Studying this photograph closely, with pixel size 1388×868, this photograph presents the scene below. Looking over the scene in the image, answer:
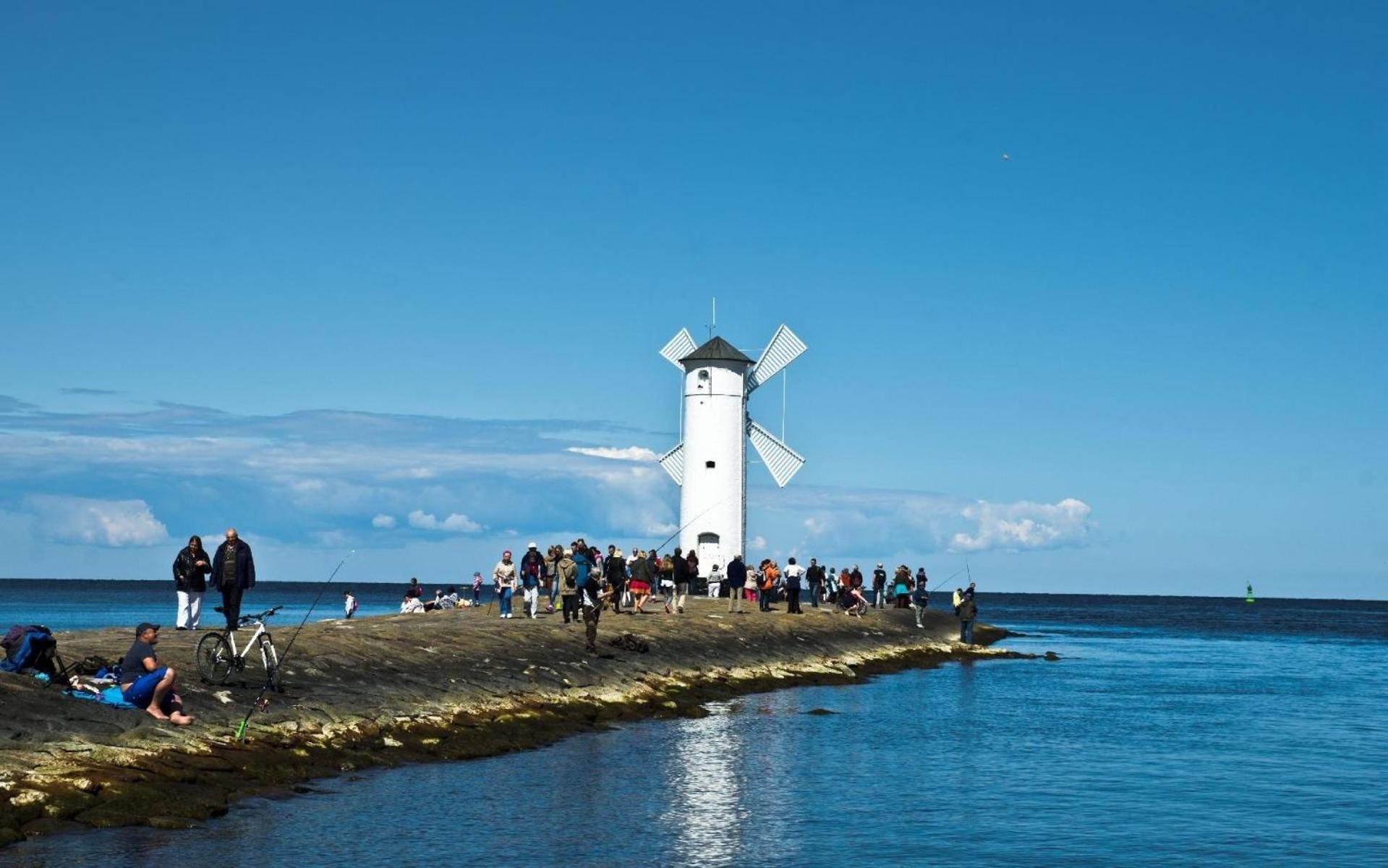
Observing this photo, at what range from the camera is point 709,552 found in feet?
183

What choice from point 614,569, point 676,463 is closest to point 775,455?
point 676,463

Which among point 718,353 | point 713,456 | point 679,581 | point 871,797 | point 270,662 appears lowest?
point 871,797

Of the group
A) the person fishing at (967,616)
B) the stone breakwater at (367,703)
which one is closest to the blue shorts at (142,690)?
the stone breakwater at (367,703)

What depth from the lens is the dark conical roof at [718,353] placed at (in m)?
56.8

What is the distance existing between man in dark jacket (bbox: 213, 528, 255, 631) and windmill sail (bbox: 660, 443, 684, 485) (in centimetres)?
3191

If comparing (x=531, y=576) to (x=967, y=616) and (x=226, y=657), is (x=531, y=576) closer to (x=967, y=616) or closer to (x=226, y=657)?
(x=226, y=657)

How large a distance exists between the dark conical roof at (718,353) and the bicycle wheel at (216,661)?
115ft

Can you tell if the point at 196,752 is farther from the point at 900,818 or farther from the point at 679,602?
the point at 679,602

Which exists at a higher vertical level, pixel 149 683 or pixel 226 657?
pixel 226 657

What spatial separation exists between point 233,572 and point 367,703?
354 centimetres

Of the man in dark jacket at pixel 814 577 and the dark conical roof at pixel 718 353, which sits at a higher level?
the dark conical roof at pixel 718 353

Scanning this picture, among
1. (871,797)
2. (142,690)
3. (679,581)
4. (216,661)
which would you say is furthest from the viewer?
(679,581)

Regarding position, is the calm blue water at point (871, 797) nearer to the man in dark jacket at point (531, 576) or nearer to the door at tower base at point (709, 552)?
the man in dark jacket at point (531, 576)

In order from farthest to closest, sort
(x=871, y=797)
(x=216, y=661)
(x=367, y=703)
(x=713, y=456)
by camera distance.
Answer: (x=713, y=456) < (x=367, y=703) < (x=216, y=661) < (x=871, y=797)
